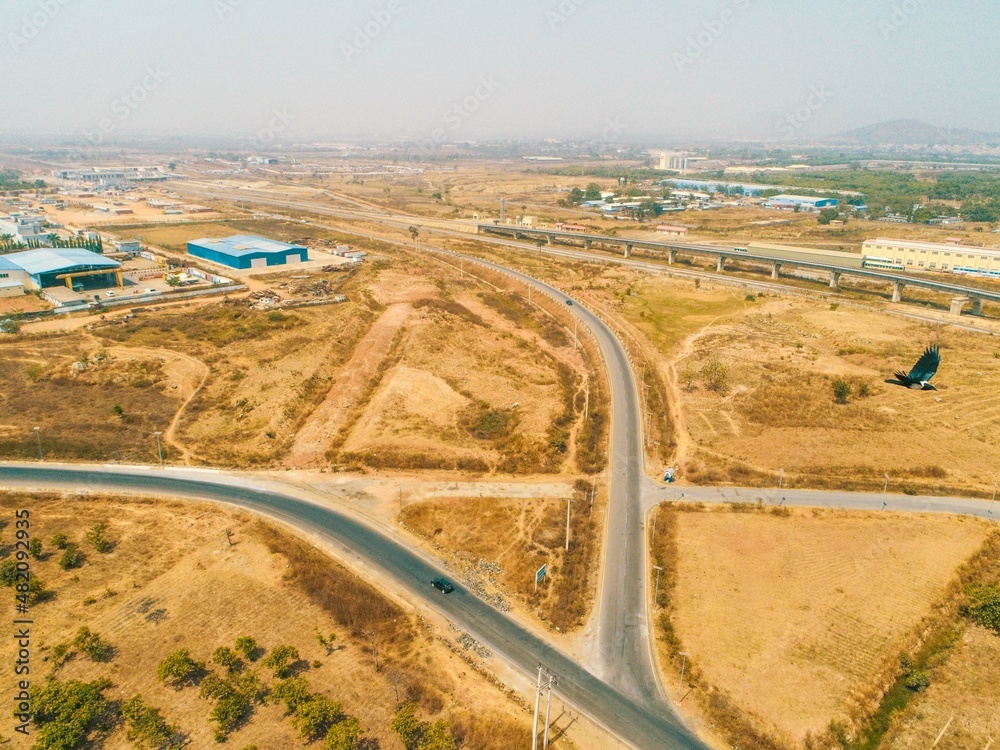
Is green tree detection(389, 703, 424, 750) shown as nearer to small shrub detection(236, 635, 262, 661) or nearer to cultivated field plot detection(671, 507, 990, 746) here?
small shrub detection(236, 635, 262, 661)

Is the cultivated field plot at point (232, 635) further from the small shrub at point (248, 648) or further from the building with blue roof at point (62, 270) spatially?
the building with blue roof at point (62, 270)

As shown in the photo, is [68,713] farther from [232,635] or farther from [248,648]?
[248,648]

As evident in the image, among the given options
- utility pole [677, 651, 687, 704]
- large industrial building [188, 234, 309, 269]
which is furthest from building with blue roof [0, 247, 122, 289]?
utility pole [677, 651, 687, 704]

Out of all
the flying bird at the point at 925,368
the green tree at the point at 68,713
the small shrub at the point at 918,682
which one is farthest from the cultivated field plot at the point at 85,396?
the small shrub at the point at 918,682

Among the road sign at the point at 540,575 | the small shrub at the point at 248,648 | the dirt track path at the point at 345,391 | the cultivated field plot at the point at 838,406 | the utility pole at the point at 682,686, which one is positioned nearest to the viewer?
the utility pole at the point at 682,686

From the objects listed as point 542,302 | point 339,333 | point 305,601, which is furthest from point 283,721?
point 542,302

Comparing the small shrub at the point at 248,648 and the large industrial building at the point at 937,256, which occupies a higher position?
the large industrial building at the point at 937,256
